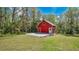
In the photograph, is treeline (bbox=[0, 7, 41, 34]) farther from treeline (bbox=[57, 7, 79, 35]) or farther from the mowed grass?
treeline (bbox=[57, 7, 79, 35])

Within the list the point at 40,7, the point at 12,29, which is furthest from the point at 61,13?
the point at 12,29

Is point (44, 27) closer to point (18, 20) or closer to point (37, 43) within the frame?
point (37, 43)

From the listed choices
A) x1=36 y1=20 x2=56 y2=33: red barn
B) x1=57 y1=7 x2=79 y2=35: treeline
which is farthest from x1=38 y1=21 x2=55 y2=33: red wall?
x1=57 y1=7 x2=79 y2=35: treeline

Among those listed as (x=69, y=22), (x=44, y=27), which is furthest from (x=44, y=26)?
(x=69, y=22)

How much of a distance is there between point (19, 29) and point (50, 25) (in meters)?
0.35

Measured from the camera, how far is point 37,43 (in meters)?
2.46

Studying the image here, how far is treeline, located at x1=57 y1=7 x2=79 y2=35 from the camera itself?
2451mm

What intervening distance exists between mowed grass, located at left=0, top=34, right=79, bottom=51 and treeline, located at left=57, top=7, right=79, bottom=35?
68mm

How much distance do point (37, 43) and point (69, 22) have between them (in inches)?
16.8

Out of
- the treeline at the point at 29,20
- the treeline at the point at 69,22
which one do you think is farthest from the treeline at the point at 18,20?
the treeline at the point at 69,22
